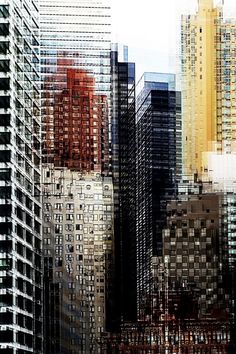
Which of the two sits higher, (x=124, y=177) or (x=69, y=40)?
(x=69, y=40)

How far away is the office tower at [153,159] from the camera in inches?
101

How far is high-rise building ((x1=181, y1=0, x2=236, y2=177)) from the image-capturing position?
2.58m

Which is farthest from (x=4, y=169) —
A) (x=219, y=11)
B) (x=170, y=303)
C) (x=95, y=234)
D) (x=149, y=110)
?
(x=219, y=11)

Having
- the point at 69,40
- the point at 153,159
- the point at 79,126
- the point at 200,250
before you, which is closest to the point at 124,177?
the point at 153,159

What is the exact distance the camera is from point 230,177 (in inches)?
102

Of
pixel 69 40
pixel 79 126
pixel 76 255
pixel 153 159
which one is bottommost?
pixel 76 255

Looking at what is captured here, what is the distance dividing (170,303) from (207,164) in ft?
1.70

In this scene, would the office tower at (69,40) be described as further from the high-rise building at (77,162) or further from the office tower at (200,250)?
the office tower at (200,250)

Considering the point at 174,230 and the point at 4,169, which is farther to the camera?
A: the point at 174,230

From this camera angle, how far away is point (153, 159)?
263 centimetres

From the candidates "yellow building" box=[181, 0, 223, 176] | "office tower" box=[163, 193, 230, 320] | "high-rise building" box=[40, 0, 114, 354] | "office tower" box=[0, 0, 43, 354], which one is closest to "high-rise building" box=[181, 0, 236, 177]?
"yellow building" box=[181, 0, 223, 176]

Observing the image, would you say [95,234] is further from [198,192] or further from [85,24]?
[85,24]

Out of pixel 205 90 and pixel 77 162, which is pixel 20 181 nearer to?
pixel 77 162

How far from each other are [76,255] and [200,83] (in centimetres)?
76
